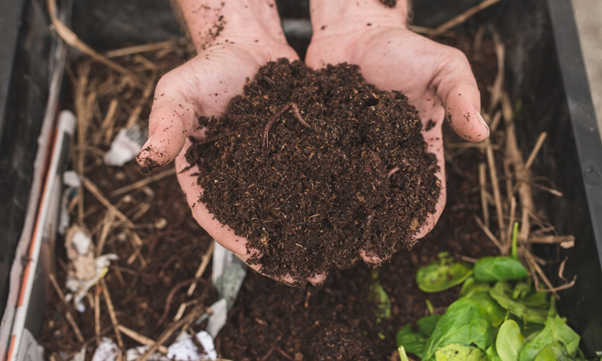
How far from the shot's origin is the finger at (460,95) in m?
1.68

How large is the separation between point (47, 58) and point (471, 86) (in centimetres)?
253

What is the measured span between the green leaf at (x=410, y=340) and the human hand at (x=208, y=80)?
0.60m

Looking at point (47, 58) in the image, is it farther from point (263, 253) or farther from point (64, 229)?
point (263, 253)

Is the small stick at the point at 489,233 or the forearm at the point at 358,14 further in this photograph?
the small stick at the point at 489,233

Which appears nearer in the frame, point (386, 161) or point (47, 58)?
point (386, 161)

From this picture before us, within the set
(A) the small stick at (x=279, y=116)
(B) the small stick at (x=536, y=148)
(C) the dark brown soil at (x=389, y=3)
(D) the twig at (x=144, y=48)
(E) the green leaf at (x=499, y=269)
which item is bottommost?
(E) the green leaf at (x=499, y=269)

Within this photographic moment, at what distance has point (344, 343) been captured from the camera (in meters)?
2.02

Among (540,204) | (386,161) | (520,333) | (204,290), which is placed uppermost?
(386,161)

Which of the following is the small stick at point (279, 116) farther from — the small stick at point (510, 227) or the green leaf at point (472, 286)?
the small stick at point (510, 227)

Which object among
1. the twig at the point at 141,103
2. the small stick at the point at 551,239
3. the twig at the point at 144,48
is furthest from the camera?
the twig at the point at 144,48

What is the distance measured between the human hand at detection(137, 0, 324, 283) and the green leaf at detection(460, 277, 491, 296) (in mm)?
871

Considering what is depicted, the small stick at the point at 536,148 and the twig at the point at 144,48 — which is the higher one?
the twig at the point at 144,48

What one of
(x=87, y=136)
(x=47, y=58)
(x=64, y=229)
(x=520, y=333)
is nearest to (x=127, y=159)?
(x=87, y=136)

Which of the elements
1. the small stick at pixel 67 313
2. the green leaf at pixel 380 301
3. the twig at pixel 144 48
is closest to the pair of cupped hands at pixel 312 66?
the green leaf at pixel 380 301
